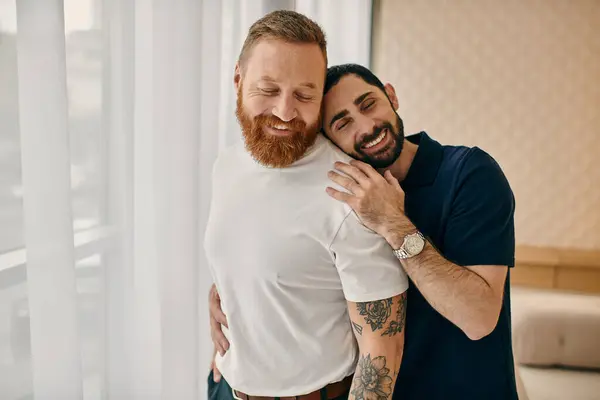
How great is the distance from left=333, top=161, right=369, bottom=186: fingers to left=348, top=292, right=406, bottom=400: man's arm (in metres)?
0.23

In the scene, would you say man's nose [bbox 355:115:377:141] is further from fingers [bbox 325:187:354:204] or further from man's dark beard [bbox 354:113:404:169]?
fingers [bbox 325:187:354:204]

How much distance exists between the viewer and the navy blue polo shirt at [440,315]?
1.16m

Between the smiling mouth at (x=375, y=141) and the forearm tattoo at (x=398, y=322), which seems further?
the smiling mouth at (x=375, y=141)

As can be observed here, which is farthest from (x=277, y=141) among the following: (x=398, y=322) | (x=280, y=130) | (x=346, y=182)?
(x=398, y=322)

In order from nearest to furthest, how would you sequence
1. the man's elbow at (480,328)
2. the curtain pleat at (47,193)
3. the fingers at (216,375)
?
the curtain pleat at (47,193) < the man's elbow at (480,328) < the fingers at (216,375)

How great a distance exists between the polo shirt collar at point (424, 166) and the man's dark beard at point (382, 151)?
6cm

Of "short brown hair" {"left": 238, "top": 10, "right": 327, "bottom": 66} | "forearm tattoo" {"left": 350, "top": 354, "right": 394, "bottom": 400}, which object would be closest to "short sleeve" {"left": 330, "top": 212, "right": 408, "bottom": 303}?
"forearm tattoo" {"left": 350, "top": 354, "right": 394, "bottom": 400}

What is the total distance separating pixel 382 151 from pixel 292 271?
0.31 m

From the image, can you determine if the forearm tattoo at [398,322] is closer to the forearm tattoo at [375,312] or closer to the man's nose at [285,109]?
the forearm tattoo at [375,312]

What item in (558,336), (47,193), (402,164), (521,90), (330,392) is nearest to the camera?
(47,193)

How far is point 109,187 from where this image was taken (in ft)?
4.19

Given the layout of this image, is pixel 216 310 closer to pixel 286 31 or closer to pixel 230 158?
pixel 230 158

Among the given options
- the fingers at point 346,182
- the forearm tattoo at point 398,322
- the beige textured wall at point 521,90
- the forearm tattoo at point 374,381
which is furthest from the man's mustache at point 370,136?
the beige textured wall at point 521,90

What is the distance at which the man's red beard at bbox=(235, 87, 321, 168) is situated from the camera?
3.58ft
